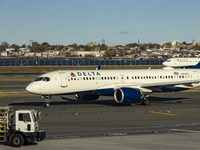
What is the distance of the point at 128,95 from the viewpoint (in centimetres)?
4456

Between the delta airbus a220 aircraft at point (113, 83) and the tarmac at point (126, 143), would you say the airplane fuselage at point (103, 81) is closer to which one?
the delta airbus a220 aircraft at point (113, 83)

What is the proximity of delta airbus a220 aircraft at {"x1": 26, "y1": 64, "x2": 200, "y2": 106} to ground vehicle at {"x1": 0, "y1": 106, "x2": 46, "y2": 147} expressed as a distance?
19517 millimetres

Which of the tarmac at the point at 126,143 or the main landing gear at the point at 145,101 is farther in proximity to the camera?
the main landing gear at the point at 145,101

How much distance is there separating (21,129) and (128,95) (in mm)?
22049

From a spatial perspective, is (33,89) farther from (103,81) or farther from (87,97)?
(103,81)

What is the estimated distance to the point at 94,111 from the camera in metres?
42.1

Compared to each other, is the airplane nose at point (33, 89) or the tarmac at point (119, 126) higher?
the airplane nose at point (33, 89)

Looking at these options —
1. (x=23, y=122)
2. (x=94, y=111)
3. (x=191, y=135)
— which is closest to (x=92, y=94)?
(x=94, y=111)

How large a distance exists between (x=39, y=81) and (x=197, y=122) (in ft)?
61.2

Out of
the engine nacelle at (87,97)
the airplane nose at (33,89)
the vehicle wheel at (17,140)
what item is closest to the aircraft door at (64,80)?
the airplane nose at (33,89)

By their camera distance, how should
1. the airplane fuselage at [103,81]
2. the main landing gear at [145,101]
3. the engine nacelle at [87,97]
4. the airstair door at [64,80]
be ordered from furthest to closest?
the engine nacelle at [87,97], the main landing gear at [145,101], the airstair door at [64,80], the airplane fuselage at [103,81]

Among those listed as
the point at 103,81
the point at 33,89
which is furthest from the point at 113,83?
the point at 33,89

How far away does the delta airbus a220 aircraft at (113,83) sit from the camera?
4484 centimetres

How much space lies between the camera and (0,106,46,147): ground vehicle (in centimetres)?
2348
